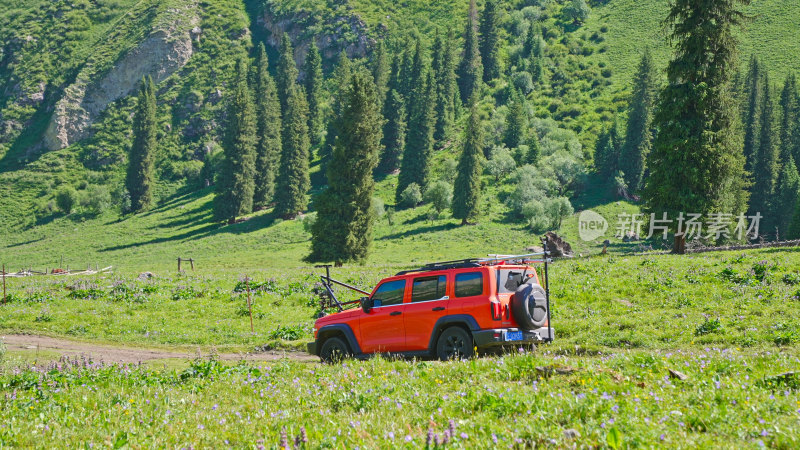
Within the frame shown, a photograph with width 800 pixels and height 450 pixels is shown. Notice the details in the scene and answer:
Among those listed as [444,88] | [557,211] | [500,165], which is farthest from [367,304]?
[444,88]

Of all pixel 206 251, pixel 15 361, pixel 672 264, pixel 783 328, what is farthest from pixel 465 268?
pixel 206 251

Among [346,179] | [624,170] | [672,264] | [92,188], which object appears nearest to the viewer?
[672,264]

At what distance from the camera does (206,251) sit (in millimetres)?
82938

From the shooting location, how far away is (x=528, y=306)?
12.3m

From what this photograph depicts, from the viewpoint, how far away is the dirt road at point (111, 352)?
1727 centimetres

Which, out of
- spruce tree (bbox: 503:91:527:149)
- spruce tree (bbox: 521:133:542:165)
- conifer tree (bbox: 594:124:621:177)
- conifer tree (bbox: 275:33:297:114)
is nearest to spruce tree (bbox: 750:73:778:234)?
conifer tree (bbox: 594:124:621:177)

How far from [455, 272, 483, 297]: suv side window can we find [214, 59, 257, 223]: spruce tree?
88.2 metres

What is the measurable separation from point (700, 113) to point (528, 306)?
2630 cm

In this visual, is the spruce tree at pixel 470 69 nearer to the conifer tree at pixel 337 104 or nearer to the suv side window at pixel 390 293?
the conifer tree at pixel 337 104

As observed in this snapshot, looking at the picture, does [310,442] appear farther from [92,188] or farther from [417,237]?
[92,188]

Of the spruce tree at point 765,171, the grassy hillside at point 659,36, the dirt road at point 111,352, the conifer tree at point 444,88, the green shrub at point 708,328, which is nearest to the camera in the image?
the green shrub at point 708,328

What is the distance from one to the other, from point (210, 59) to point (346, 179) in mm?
134438

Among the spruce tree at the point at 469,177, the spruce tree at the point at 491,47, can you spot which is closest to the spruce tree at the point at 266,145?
the spruce tree at the point at 469,177

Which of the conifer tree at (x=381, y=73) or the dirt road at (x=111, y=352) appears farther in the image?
the conifer tree at (x=381, y=73)
